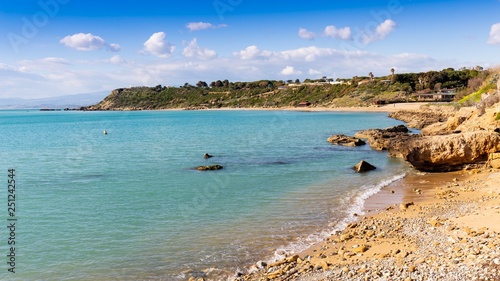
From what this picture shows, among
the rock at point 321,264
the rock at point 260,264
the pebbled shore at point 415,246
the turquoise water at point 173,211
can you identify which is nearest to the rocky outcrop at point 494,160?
the pebbled shore at point 415,246

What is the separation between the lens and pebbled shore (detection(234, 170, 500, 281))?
9039mm

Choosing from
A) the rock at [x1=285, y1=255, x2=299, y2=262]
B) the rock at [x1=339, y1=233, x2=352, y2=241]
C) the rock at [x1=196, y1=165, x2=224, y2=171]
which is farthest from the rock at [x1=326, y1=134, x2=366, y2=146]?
the rock at [x1=285, y1=255, x2=299, y2=262]

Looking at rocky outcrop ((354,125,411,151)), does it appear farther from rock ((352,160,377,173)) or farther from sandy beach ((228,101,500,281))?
sandy beach ((228,101,500,281))

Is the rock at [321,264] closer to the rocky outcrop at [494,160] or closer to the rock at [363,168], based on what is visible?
the rocky outcrop at [494,160]

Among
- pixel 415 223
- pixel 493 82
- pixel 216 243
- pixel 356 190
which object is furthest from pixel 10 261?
pixel 493 82

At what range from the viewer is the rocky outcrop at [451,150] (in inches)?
839

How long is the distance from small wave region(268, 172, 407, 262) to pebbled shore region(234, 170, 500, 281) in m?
0.40

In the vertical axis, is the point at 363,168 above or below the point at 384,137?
below

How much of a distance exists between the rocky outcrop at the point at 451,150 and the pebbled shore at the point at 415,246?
4.34 m

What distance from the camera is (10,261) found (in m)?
12.5

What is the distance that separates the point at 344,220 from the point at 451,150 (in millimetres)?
9676

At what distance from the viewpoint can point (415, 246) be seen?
11.2 metres

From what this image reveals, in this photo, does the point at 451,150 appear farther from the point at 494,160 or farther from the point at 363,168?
the point at 363,168

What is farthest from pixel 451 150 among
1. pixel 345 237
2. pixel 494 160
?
pixel 345 237
